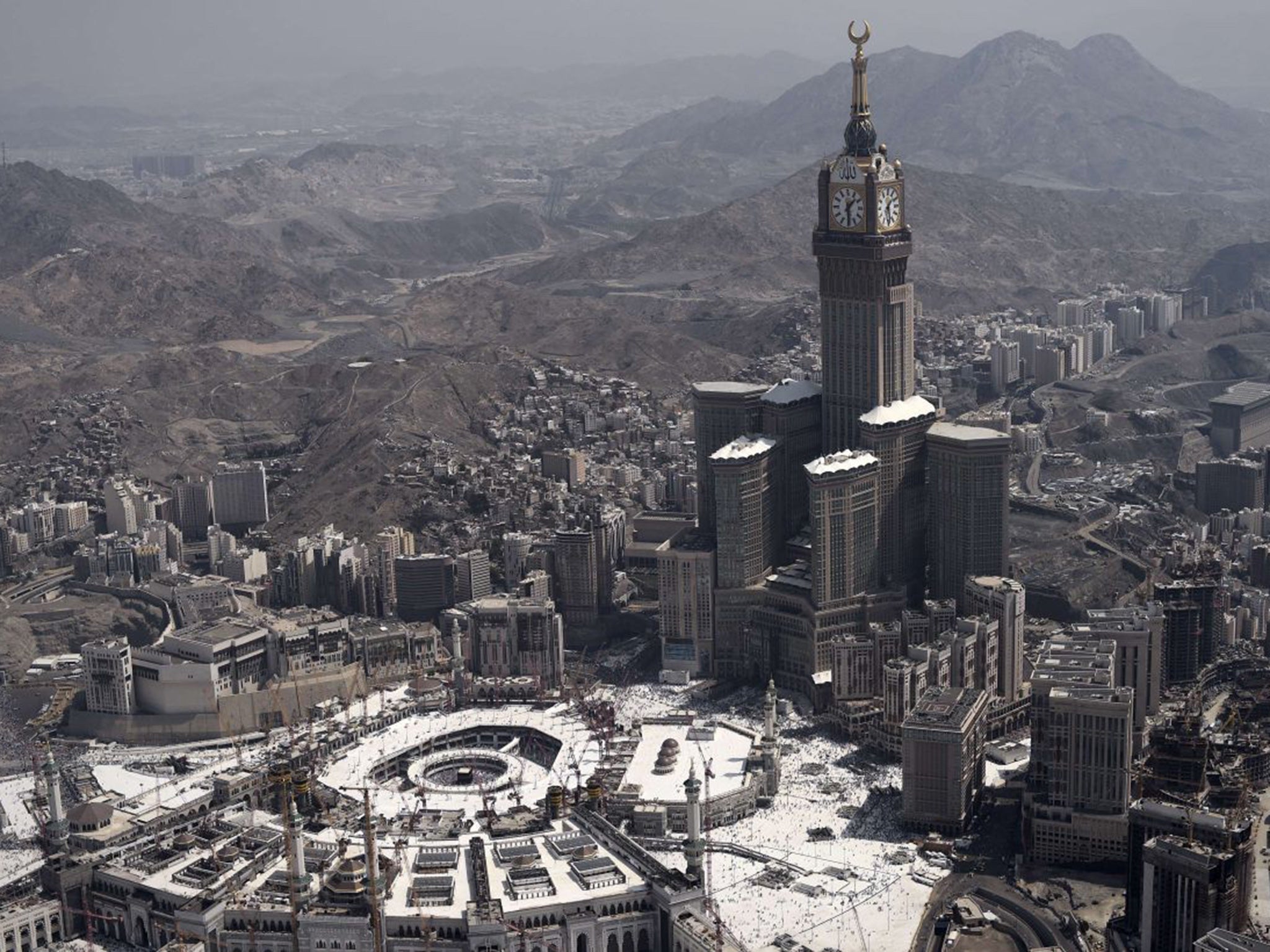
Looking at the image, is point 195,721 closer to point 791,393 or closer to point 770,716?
point 770,716

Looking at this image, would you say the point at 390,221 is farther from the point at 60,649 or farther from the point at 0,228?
the point at 60,649

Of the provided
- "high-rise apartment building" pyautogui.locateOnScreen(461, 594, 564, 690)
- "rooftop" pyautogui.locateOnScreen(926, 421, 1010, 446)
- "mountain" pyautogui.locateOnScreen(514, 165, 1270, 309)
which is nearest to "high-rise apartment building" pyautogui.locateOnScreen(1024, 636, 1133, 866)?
"rooftop" pyautogui.locateOnScreen(926, 421, 1010, 446)

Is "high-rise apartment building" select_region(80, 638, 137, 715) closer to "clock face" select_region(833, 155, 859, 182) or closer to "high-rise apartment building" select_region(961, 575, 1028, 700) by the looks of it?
"high-rise apartment building" select_region(961, 575, 1028, 700)

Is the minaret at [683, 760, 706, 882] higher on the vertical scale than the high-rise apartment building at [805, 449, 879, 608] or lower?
lower

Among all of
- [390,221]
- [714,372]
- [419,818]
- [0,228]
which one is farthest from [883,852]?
[390,221]

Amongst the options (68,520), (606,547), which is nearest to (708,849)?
(606,547)

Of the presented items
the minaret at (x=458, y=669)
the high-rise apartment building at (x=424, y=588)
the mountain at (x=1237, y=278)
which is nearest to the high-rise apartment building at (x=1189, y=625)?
the minaret at (x=458, y=669)
